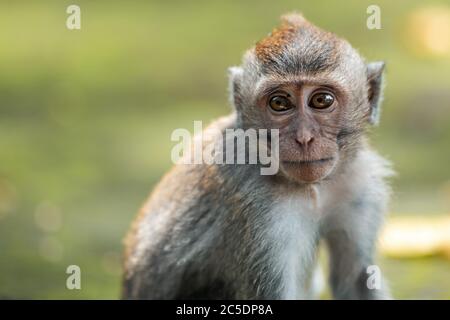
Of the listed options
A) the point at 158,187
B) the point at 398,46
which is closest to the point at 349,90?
the point at 158,187

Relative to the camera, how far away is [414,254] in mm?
12648

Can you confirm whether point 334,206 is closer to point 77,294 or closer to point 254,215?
point 254,215

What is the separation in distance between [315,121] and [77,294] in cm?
432

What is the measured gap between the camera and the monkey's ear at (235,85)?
9.52m

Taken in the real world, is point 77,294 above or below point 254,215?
below

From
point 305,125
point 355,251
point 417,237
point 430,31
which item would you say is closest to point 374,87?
point 305,125

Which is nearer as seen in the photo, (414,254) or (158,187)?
(158,187)

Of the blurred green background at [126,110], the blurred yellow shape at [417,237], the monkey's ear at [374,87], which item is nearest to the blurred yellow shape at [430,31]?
the blurred green background at [126,110]

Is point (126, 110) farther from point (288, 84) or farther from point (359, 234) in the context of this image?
point (288, 84)

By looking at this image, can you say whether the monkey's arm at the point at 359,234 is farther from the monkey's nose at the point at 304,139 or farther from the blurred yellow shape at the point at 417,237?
the blurred yellow shape at the point at 417,237

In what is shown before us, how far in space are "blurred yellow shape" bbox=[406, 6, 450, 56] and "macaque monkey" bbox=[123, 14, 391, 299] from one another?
11.0 metres

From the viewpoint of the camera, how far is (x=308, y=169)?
8789mm

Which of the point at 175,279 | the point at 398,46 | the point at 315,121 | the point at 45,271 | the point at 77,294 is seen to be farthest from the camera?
the point at 398,46

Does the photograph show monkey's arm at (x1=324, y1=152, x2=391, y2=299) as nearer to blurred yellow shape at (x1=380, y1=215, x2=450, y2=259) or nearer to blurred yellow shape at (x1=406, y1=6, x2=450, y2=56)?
blurred yellow shape at (x1=380, y1=215, x2=450, y2=259)
